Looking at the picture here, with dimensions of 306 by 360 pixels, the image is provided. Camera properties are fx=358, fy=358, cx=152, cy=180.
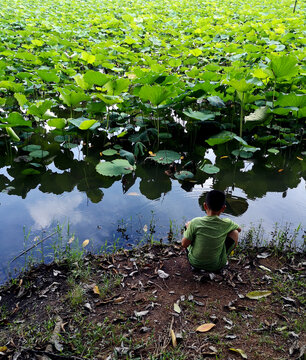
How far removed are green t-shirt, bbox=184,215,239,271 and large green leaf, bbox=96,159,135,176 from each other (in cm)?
156

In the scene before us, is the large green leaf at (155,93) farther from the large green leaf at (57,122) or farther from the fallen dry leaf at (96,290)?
the fallen dry leaf at (96,290)

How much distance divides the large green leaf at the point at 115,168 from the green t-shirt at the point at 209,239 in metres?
1.56

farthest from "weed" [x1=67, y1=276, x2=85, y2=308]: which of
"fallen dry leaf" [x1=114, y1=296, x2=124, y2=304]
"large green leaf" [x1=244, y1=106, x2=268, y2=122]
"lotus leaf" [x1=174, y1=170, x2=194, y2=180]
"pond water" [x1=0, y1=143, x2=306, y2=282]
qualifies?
"large green leaf" [x1=244, y1=106, x2=268, y2=122]

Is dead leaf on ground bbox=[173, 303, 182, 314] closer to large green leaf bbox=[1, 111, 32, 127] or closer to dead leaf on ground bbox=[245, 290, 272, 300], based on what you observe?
dead leaf on ground bbox=[245, 290, 272, 300]

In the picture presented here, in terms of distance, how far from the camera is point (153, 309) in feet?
7.18

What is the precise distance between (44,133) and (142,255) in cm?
295

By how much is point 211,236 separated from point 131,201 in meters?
1.40

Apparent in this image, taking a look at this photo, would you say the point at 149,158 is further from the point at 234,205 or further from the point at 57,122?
the point at 234,205

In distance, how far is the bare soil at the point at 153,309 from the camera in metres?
1.89

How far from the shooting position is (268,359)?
1.82 metres

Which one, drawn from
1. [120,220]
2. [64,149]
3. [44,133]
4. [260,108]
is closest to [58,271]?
[120,220]

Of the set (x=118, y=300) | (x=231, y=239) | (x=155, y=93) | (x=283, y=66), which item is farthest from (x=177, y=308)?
(x=283, y=66)

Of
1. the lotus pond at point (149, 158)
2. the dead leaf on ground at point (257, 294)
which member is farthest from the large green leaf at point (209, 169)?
the dead leaf on ground at point (257, 294)

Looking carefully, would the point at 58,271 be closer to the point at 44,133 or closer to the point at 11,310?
the point at 11,310
